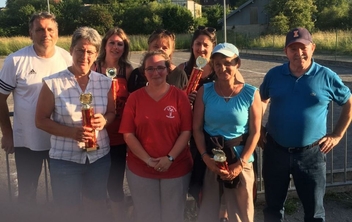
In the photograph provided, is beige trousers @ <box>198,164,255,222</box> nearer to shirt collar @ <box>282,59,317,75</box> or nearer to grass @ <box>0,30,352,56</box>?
shirt collar @ <box>282,59,317,75</box>

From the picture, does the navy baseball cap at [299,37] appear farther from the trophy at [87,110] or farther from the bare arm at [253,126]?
the trophy at [87,110]

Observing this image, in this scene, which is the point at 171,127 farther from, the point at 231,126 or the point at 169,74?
the point at 169,74

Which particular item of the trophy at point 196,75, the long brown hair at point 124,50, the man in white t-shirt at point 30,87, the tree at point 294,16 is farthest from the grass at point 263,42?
the trophy at point 196,75

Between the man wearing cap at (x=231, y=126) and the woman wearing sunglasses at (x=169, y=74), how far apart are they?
508mm

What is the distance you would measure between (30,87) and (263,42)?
118 ft

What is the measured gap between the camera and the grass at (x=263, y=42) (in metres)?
29.1

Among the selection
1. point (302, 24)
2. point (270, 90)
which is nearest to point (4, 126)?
point (270, 90)

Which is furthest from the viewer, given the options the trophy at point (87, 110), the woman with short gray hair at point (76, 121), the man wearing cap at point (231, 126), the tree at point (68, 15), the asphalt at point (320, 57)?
the tree at point (68, 15)

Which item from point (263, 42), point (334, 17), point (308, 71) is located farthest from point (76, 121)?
point (334, 17)

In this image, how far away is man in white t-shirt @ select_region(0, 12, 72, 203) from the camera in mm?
3811

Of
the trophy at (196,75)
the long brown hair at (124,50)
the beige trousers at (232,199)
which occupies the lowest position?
the beige trousers at (232,199)

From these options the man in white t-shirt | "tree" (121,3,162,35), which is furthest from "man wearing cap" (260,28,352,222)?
"tree" (121,3,162,35)

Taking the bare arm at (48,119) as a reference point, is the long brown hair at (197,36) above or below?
above

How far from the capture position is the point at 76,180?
140 inches
